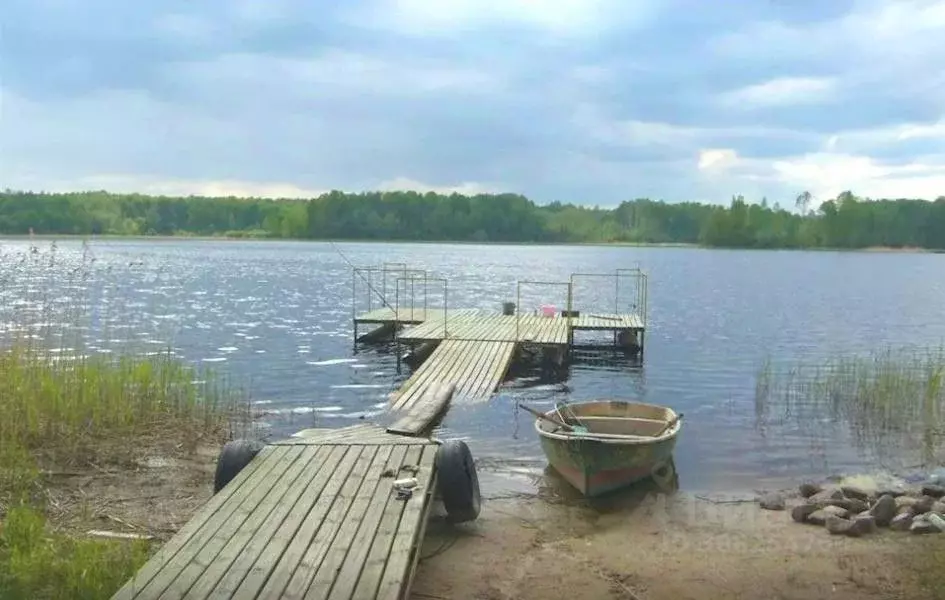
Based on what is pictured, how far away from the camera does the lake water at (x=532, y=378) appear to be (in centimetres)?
1432

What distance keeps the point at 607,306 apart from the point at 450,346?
76.1 feet

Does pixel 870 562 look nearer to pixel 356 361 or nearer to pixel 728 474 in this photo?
pixel 728 474

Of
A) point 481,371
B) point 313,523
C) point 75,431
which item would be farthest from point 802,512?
point 481,371

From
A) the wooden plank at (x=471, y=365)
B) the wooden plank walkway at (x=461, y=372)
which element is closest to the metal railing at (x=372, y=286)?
the wooden plank at (x=471, y=365)

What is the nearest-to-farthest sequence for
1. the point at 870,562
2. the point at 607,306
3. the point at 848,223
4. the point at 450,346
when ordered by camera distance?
the point at 870,562, the point at 450,346, the point at 607,306, the point at 848,223

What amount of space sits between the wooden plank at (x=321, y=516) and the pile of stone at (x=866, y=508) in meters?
5.14

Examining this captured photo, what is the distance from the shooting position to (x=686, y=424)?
54.4 ft

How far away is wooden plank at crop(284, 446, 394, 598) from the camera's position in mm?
5605

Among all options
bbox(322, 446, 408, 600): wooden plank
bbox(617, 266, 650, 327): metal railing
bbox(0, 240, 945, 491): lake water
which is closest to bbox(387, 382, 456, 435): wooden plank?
bbox(0, 240, 945, 491): lake water

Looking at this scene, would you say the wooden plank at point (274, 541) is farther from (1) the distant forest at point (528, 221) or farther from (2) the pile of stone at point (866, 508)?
(1) the distant forest at point (528, 221)

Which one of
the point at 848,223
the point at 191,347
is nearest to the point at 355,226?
the point at 848,223

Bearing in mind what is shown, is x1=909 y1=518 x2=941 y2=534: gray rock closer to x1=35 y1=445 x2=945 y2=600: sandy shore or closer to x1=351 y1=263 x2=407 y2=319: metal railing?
x1=35 y1=445 x2=945 y2=600: sandy shore

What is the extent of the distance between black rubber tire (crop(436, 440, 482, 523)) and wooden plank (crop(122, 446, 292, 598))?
1.56m

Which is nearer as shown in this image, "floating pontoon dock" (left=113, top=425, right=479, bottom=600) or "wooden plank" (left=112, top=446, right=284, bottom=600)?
"wooden plank" (left=112, top=446, right=284, bottom=600)
